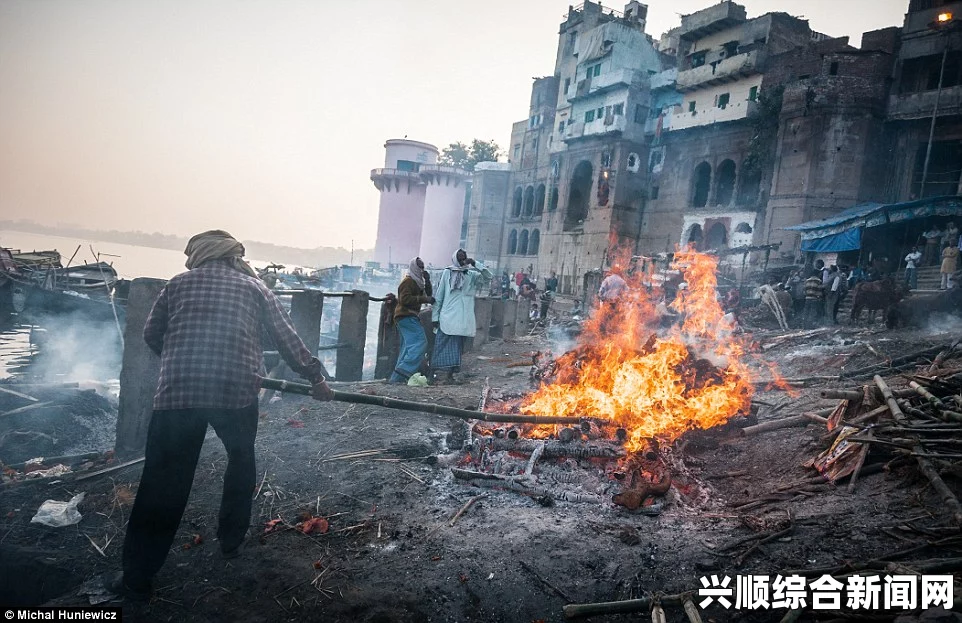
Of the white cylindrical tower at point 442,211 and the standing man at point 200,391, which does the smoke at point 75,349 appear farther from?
the white cylindrical tower at point 442,211

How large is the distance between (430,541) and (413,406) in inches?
56.0

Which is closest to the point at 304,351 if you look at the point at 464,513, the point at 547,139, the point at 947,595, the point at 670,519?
the point at 464,513

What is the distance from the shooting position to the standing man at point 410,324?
8.88 meters

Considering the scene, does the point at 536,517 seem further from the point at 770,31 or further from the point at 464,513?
the point at 770,31

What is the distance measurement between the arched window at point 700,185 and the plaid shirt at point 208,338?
35228 millimetres

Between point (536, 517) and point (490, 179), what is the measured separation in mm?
50481

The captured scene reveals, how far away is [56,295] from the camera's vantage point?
19109mm

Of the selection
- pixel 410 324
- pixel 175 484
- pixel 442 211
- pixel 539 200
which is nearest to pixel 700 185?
pixel 539 200

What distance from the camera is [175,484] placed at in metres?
3.39

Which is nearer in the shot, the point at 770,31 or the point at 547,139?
the point at 770,31

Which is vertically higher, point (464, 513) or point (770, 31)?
point (770, 31)

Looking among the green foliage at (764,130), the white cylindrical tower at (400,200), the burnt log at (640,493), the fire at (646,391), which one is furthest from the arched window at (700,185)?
the burnt log at (640,493)

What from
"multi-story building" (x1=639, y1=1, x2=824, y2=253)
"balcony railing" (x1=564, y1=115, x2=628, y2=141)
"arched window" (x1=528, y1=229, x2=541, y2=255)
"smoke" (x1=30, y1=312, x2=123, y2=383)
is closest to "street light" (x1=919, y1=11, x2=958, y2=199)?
"multi-story building" (x1=639, y1=1, x2=824, y2=253)

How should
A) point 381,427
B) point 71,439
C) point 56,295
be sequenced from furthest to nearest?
1. point 56,295
2. point 71,439
3. point 381,427
